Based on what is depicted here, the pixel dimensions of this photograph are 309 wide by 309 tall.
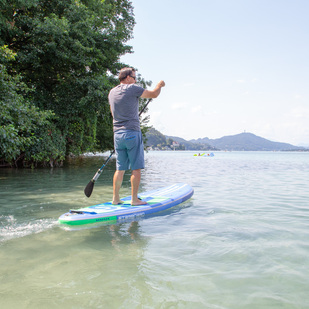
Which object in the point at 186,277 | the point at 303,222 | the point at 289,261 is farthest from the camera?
the point at 303,222

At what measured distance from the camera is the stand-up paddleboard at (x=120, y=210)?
4.38 metres

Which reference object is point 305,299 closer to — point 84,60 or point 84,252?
point 84,252

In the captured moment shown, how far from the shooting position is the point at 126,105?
4.96 m

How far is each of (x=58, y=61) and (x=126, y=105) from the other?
964 cm

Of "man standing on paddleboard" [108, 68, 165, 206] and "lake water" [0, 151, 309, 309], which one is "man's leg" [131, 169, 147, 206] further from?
"lake water" [0, 151, 309, 309]

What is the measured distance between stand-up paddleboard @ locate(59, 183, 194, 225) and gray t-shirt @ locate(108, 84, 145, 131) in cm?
139

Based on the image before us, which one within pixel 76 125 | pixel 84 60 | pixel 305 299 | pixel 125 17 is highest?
pixel 125 17

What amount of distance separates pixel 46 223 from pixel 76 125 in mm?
13215

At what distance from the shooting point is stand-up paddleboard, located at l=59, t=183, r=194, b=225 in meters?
4.38

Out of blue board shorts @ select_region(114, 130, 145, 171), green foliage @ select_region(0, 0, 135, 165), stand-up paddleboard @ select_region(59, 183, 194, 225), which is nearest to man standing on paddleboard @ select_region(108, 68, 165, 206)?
blue board shorts @ select_region(114, 130, 145, 171)

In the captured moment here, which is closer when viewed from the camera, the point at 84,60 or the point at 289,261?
the point at 289,261

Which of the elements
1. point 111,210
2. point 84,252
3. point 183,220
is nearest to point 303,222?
point 183,220

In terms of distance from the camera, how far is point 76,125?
17047mm

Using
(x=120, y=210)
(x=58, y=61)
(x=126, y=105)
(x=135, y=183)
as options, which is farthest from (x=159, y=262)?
(x=58, y=61)
